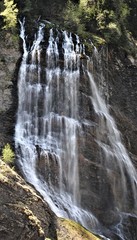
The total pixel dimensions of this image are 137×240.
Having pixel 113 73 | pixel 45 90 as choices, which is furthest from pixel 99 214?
pixel 113 73

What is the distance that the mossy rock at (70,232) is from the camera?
1409 cm

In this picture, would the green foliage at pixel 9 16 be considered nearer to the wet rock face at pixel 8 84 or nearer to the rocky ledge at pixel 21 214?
the wet rock face at pixel 8 84

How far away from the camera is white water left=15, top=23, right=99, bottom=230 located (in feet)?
70.0

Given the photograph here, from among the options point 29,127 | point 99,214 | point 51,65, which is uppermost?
point 51,65

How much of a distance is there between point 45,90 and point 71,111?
185 centimetres

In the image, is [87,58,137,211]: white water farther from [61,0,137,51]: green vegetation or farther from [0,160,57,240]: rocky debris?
[0,160,57,240]: rocky debris

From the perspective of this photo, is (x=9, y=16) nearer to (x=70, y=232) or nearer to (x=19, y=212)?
(x=70, y=232)

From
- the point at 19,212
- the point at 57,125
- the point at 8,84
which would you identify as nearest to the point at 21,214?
the point at 19,212

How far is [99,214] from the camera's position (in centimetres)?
2286

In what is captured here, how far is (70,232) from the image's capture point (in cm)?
1445

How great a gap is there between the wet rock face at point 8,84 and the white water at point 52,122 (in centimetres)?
38

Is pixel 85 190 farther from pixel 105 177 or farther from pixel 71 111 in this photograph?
pixel 71 111

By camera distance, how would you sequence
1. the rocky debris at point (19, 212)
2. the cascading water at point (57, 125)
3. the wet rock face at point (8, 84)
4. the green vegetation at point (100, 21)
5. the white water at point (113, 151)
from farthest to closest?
1. the green vegetation at point (100, 21)
2. the white water at point (113, 151)
3. the wet rock face at point (8, 84)
4. the cascading water at point (57, 125)
5. the rocky debris at point (19, 212)

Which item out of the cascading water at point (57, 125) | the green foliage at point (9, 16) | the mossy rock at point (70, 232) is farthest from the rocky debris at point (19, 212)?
the green foliage at point (9, 16)
